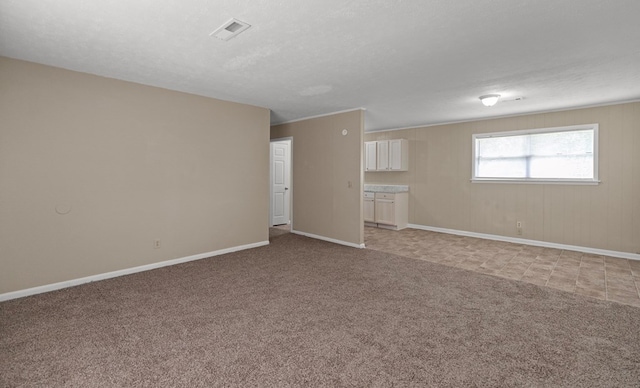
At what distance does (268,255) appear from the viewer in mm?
4848

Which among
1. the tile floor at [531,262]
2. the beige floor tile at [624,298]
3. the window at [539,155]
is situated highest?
the window at [539,155]

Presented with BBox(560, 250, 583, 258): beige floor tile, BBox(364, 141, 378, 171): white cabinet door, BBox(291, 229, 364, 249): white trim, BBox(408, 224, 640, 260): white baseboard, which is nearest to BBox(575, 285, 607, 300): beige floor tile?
BBox(560, 250, 583, 258): beige floor tile

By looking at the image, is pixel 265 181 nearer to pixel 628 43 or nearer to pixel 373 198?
pixel 373 198

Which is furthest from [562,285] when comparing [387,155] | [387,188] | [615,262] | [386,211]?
[387,155]

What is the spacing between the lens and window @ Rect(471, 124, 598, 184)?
509cm

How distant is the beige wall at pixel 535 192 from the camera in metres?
4.76

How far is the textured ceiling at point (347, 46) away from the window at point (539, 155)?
815 mm

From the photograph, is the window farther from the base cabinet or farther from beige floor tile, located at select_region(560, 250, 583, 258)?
the base cabinet

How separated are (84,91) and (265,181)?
2831 millimetres

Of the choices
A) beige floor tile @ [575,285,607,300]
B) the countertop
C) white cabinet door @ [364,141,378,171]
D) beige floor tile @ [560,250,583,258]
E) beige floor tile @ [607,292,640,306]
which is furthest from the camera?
white cabinet door @ [364,141,378,171]

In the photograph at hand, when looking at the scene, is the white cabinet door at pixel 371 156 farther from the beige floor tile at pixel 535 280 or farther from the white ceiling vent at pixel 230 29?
the white ceiling vent at pixel 230 29

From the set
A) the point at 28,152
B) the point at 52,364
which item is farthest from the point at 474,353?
the point at 28,152

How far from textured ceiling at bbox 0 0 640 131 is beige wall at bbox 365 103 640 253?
0.78 meters

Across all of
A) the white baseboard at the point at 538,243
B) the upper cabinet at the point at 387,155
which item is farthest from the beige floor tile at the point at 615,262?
the upper cabinet at the point at 387,155
